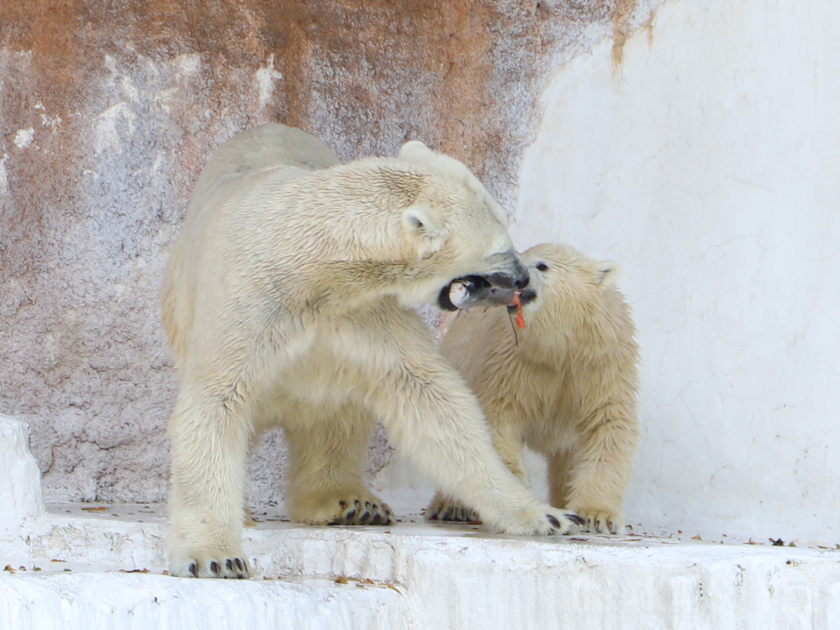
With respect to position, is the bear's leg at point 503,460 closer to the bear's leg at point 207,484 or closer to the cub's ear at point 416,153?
the bear's leg at point 207,484

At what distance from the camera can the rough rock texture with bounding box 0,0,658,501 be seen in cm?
502

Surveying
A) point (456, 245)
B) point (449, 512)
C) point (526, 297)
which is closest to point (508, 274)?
point (456, 245)

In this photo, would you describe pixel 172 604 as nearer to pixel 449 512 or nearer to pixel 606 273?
pixel 449 512

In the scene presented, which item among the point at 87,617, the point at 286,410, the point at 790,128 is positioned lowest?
the point at 87,617

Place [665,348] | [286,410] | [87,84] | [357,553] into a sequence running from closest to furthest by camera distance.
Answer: [357,553]
[286,410]
[665,348]
[87,84]

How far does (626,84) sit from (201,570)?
2938mm

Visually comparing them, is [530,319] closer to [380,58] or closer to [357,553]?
[357,553]

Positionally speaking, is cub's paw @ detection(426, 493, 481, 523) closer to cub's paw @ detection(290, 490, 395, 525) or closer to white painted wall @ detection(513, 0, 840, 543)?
cub's paw @ detection(290, 490, 395, 525)

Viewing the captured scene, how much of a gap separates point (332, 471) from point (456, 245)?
1232 millimetres

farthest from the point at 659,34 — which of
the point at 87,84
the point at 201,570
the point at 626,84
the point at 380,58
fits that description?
the point at 201,570

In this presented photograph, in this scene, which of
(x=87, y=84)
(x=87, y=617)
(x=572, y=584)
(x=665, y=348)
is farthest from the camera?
(x=87, y=84)

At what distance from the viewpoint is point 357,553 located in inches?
131

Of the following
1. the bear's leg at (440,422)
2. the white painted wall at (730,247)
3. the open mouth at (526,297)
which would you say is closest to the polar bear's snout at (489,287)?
the bear's leg at (440,422)

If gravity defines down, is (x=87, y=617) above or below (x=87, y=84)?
below
